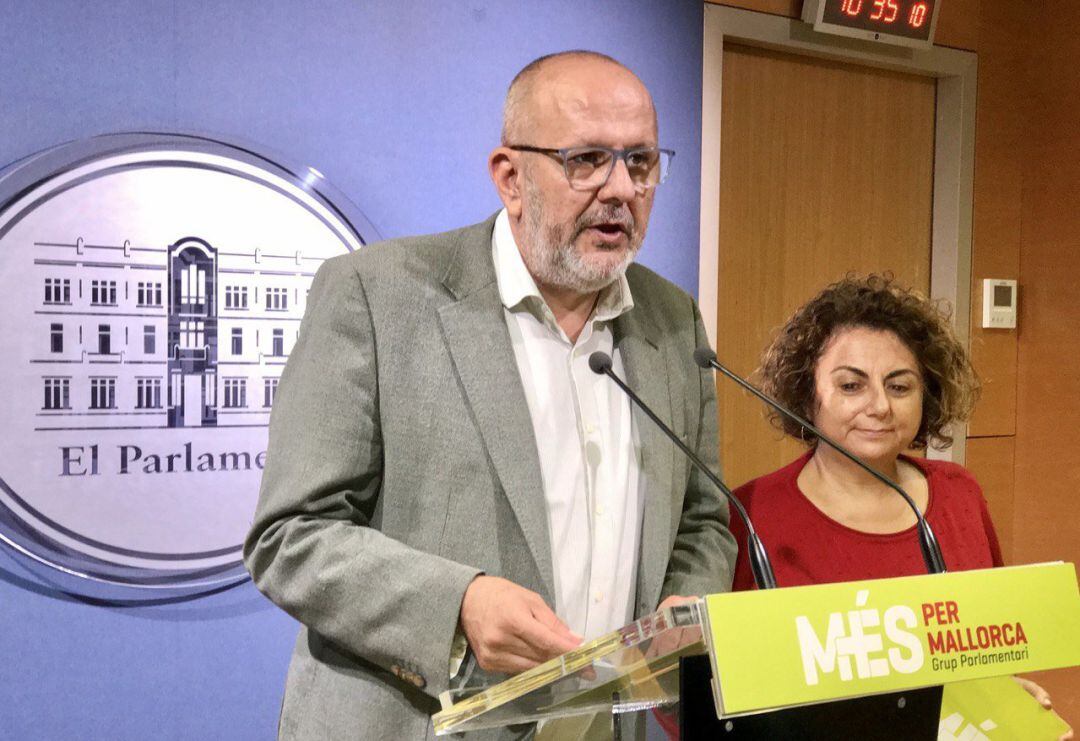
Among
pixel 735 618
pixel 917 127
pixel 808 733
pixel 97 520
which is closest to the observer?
pixel 735 618

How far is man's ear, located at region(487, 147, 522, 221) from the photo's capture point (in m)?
1.46

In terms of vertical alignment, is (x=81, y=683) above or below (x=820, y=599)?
below

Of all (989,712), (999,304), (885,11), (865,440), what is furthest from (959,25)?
(989,712)

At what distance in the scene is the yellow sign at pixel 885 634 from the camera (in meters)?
0.81

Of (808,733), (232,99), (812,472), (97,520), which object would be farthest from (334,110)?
(808,733)

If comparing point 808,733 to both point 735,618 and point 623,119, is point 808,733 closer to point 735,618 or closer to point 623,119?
point 735,618

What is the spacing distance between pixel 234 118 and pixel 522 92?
100 centimetres

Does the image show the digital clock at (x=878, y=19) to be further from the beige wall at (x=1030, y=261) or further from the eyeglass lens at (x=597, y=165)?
the eyeglass lens at (x=597, y=165)

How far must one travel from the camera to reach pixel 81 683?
2090 mm

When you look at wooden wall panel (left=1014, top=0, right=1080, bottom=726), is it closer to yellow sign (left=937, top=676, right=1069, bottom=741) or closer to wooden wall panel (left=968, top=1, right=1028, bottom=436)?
wooden wall panel (left=968, top=1, right=1028, bottom=436)

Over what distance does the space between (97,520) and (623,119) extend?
1369 mm

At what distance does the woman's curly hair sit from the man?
0.42 meters

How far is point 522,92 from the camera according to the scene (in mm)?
1438

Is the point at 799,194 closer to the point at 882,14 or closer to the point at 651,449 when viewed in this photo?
the point at 882,14
